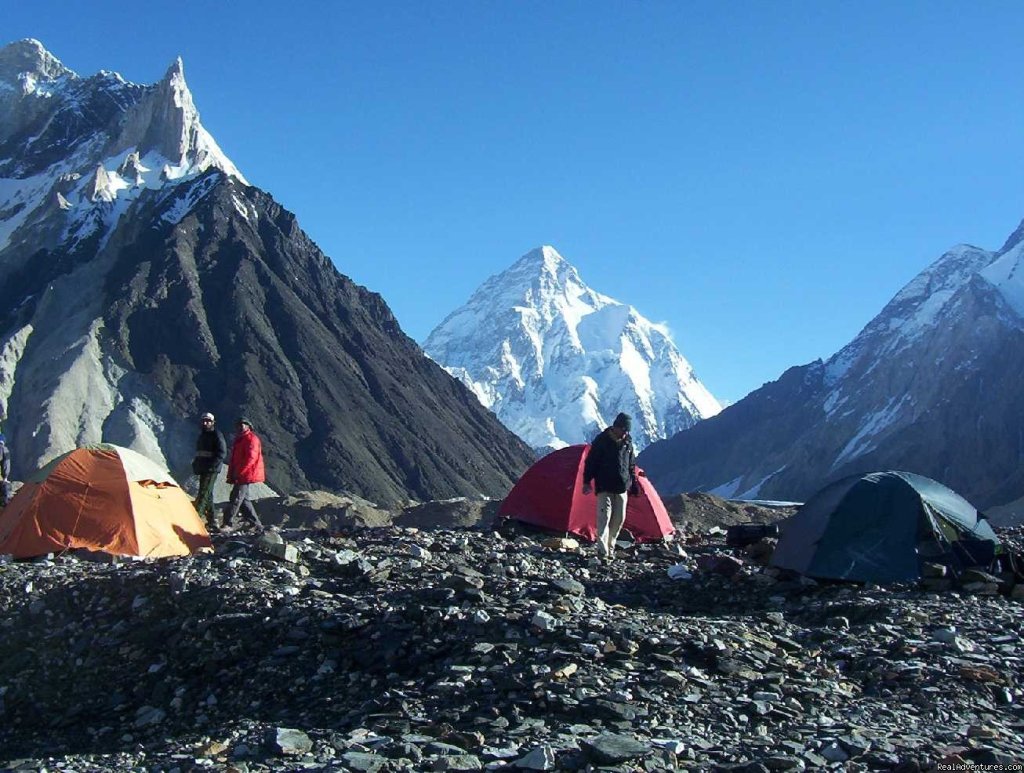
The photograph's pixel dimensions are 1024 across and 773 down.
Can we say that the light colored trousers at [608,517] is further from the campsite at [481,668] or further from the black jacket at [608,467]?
the campsite at [481,668]

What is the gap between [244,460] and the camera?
695 inches

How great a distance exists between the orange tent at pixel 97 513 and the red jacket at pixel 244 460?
232 centimetres

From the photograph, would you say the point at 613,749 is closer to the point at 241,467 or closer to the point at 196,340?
the point at 241,467

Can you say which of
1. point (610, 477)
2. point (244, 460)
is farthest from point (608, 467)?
point (244, 460)

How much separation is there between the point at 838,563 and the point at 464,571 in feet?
15.6

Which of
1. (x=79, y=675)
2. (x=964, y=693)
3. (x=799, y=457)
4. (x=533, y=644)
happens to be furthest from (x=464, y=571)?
(x=799, y=457)

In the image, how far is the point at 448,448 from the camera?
120375mm

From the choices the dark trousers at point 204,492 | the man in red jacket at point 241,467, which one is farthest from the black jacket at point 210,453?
the man in red jacket at point 241,467

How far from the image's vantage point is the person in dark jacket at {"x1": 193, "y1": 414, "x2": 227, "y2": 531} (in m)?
17.6

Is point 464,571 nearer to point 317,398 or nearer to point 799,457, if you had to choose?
point 317,398

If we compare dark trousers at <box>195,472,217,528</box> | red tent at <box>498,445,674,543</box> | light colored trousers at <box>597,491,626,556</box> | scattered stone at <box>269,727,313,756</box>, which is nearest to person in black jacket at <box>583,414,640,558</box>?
light colored trousers at <box>597,491,626,556</box>

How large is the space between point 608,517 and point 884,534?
4.23 m

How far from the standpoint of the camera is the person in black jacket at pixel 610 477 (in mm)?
15164

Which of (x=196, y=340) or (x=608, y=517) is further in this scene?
(x=196, y=340)
